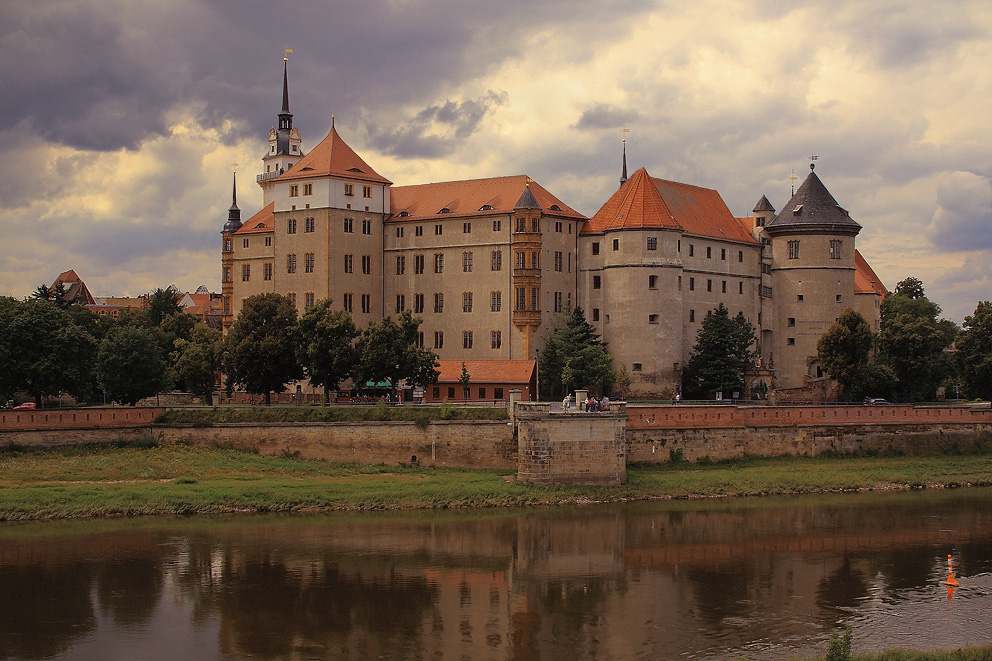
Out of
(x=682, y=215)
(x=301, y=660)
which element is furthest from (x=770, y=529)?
(x=682, y=215)

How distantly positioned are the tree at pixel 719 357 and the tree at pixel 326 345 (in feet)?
94.2

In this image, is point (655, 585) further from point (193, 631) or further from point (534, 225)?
point (534, 225)

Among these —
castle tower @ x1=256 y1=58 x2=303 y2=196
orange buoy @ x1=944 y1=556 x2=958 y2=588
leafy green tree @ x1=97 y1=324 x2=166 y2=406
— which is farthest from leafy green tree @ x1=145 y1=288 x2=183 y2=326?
orange buoy @ x1=944 y1=556 x2=958 y2=588

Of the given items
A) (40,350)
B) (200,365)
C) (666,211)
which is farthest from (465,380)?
(40,350)

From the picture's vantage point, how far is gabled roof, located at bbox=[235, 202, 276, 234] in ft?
320

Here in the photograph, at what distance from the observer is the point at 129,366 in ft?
255

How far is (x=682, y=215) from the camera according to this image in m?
94.1

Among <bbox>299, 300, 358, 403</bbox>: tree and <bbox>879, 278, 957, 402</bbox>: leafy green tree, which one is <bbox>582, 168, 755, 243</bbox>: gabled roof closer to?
<bbox>879, 278, 957, 402</bbox>: leafy green tree

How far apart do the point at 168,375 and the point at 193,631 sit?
52225 mm

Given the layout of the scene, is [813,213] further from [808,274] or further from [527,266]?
[527,266]

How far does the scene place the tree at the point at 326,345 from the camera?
6875 cm

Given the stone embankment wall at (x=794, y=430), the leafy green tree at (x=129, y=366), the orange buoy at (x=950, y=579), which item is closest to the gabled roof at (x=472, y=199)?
the leafy green tree at (x=129, y=366)

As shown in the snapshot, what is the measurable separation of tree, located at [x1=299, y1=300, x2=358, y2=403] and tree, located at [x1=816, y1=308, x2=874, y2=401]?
3681cm

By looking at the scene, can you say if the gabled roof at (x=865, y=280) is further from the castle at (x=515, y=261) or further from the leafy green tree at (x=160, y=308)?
the leafy green tree at (x=160, y=308)
